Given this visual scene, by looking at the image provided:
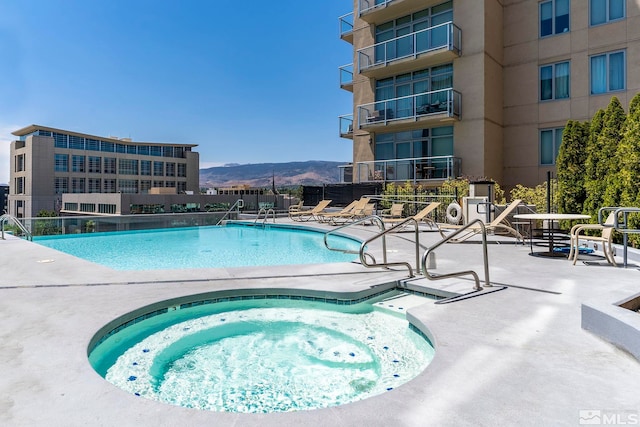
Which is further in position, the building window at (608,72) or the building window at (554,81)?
the building window at (554,81)

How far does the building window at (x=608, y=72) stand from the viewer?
1507 centimetres

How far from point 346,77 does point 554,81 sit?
35.0 feet

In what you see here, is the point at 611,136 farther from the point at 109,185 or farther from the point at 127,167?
the point at 127,167

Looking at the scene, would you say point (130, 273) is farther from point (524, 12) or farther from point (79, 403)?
point (524, 12)

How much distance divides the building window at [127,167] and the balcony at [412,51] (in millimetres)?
67157

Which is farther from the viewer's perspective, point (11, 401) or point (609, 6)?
point (609, 6)

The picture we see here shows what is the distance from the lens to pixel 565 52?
53.1 feet

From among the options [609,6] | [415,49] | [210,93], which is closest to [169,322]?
[415,49]

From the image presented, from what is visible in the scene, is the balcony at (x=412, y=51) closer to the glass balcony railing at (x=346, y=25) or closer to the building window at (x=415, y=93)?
the building window at (x=415, y=93)

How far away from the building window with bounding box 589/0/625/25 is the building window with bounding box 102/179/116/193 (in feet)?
248

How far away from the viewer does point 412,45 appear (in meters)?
19.0

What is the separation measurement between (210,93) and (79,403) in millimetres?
70188

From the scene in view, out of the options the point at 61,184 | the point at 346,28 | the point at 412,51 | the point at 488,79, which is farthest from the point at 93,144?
the point at 488,79

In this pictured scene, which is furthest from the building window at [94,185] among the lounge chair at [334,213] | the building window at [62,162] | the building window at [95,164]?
the lounge chair at [334,213]
